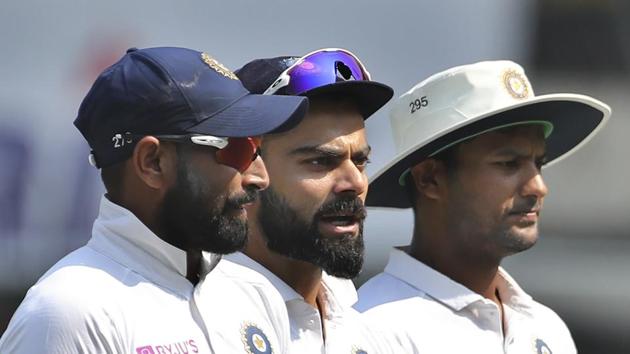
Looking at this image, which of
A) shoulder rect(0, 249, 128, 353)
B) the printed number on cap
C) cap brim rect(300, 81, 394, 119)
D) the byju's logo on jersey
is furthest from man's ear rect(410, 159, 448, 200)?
shoulder rect(0, 249, 128, 353)

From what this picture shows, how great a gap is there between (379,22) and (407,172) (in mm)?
2379

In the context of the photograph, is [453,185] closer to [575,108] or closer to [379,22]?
[575,108]

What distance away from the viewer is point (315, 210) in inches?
131

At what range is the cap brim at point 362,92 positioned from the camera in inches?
133

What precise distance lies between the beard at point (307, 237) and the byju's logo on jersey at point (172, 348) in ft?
2.33

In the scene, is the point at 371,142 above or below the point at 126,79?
below

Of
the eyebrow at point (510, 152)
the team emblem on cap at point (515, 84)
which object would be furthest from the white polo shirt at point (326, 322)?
the team emblem on cap at point (515, 84)

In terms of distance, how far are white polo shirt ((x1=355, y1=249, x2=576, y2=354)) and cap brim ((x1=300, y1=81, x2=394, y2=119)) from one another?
17.2 inches

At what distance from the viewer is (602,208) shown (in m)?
6.95

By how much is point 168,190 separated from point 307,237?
2.08 ft

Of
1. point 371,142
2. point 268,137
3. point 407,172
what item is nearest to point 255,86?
point 268,137

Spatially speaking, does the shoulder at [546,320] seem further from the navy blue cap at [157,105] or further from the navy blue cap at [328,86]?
the navy blue cap at [157,105]

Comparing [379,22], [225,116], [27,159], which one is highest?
[225,116]

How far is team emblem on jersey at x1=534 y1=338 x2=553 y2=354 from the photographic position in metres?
3.71
